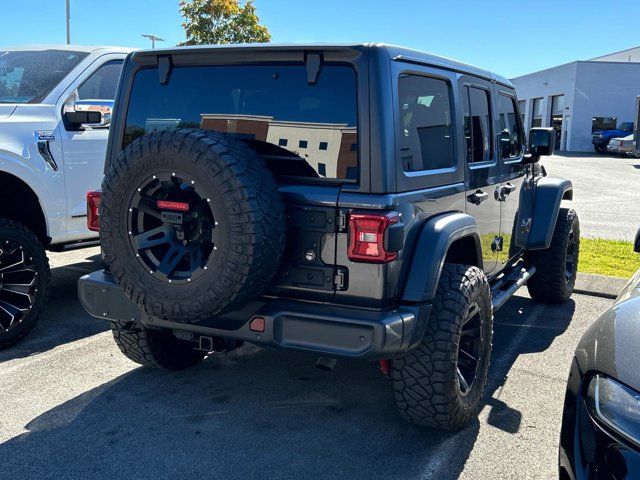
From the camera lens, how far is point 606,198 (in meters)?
15.1

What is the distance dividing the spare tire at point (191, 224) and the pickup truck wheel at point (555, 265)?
3.52 m

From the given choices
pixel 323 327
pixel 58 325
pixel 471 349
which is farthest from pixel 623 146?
pixel 323 327

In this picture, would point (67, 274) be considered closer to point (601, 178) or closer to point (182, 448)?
point (182, 448)

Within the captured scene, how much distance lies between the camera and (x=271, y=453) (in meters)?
3.21

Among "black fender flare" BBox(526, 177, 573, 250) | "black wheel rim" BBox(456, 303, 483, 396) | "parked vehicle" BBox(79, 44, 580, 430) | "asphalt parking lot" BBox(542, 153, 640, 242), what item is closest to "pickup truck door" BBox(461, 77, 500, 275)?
"parked vehicle" BBox(79, 44, 580, 430)

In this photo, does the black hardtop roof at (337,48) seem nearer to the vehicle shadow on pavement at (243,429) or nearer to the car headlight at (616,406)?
the car headlight at (616,406)

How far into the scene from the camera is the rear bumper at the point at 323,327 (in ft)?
9.46

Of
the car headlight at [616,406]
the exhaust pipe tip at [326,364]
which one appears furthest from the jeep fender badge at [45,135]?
the car headlight at [616,406]

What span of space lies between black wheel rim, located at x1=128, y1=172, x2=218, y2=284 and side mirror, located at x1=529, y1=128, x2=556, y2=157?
325 centimetres

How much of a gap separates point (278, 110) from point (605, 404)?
1952 millimetres

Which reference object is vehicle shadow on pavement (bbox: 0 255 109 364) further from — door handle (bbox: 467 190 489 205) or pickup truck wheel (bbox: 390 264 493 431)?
door handle (bbox: 467 190 489 205)

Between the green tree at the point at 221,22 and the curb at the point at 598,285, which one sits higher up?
the green tree at the point at 221,22

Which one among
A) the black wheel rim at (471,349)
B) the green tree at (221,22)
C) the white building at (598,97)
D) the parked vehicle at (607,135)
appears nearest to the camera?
the black wheel rim at (471,349)

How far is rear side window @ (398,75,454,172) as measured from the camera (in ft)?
10.6
